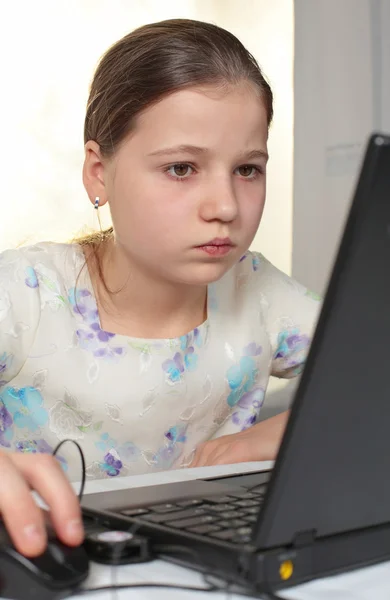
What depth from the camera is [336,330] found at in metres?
0.48

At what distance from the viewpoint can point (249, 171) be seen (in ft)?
4.01

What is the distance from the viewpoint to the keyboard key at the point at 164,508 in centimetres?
67

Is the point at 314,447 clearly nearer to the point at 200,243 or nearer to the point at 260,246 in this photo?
the point at 200,243

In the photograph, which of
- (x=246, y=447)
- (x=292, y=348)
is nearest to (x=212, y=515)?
(x=246, y=447)

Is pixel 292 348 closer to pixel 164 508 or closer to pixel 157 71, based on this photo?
pixel 157 71

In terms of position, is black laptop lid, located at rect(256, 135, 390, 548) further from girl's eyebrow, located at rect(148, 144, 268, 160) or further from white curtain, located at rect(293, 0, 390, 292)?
white curtain, located at rect(293, 0, 390, 292)

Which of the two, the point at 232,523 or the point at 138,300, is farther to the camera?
the point at 138,300

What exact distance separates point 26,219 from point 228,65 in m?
1.47

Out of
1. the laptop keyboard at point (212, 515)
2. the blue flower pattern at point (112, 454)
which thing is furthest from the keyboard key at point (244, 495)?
the blue flower pattern at point (112, 454)

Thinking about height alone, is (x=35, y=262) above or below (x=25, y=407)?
above

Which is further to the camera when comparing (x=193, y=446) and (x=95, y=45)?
(x=95, y=45)

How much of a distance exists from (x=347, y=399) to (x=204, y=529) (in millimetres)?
156

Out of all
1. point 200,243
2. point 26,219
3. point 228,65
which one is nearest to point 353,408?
point 200,243

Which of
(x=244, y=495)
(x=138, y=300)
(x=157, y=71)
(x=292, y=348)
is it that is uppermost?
(x=157, y=71)
